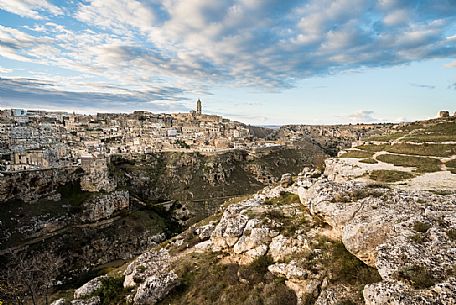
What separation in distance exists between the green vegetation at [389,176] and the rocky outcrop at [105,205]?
54.6m

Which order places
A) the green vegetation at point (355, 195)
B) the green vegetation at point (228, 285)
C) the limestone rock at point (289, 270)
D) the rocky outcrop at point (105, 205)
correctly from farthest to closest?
the rocky outcrop at point (105, 205)
the green vegetation at point (355, 195)
the green vegetation at point (228, 285)
the limestone rock at point (289, 270)

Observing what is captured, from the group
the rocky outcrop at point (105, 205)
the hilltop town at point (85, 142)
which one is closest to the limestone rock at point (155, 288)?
the rocky outcrop at point (105, 205)

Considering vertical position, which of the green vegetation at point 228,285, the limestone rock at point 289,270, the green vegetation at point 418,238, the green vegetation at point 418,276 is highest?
the green vegetation at point 418,238

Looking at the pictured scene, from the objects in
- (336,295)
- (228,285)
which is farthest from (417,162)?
(228,285)

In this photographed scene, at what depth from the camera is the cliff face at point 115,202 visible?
54.4 meters

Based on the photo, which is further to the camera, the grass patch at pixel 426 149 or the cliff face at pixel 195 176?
the cliff face at pixel 195 176

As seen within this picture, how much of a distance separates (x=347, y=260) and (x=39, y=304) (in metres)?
35.8

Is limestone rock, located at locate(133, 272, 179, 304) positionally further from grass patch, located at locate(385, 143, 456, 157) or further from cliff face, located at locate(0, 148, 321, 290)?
cliff face, located at locate(0, 148, 321, 290)

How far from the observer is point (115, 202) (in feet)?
223

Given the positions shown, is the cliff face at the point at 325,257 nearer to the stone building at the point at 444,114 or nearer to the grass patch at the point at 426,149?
the grass patch at the point at 426,149

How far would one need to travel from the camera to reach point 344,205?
1783cm

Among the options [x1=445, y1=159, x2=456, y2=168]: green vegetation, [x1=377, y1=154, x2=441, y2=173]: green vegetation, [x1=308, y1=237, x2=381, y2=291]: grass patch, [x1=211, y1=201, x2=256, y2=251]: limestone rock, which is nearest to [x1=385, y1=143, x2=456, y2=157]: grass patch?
[x1=377, y1=154, x2=441, y2=173]: green vegetation

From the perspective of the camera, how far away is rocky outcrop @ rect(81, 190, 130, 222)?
63.3 meters

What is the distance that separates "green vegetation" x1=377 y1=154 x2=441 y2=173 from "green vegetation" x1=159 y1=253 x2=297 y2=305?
17.4 metres
